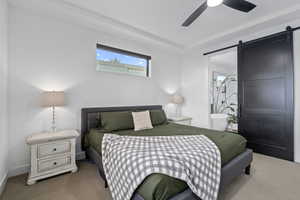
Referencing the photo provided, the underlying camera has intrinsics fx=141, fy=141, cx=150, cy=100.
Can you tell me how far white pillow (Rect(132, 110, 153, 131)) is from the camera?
2.75 meters

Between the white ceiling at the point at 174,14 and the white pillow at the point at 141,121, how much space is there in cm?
191

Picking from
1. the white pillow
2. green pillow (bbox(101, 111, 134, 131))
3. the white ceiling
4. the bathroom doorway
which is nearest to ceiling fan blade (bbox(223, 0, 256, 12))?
the white ceiling

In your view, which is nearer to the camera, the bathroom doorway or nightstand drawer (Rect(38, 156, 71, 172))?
nightstand drawer (Rect(38, 156, 71, 172))

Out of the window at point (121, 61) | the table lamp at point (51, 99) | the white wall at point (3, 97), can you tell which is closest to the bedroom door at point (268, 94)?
the window at point (121, 61)

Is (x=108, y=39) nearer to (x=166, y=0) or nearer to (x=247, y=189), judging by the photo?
(x=166, y=0)

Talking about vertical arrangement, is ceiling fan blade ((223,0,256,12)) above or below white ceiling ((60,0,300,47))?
below

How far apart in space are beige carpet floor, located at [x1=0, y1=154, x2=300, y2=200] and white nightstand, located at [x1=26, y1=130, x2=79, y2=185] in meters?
0.11

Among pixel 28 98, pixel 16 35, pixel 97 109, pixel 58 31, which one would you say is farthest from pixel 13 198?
pixel 58 31

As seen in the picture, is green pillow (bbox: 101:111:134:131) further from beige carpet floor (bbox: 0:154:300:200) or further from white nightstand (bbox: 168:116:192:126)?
white nightstand (bbox: 168:116:192:126)

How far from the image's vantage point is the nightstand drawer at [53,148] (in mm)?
2046

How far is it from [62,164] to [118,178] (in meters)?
1.39

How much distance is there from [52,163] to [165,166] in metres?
1.91

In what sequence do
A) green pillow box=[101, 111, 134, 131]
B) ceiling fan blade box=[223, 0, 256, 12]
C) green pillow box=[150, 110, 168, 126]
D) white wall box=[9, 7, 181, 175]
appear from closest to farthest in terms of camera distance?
ceiling fan blade box=[223, 0, 256, 12] < white wall box=[9, 7, 181, 175] < green pillow box=[101, 111, 134, 131] < green pillow box=[150, 110, 168, 126]

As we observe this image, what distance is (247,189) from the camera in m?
1.84
